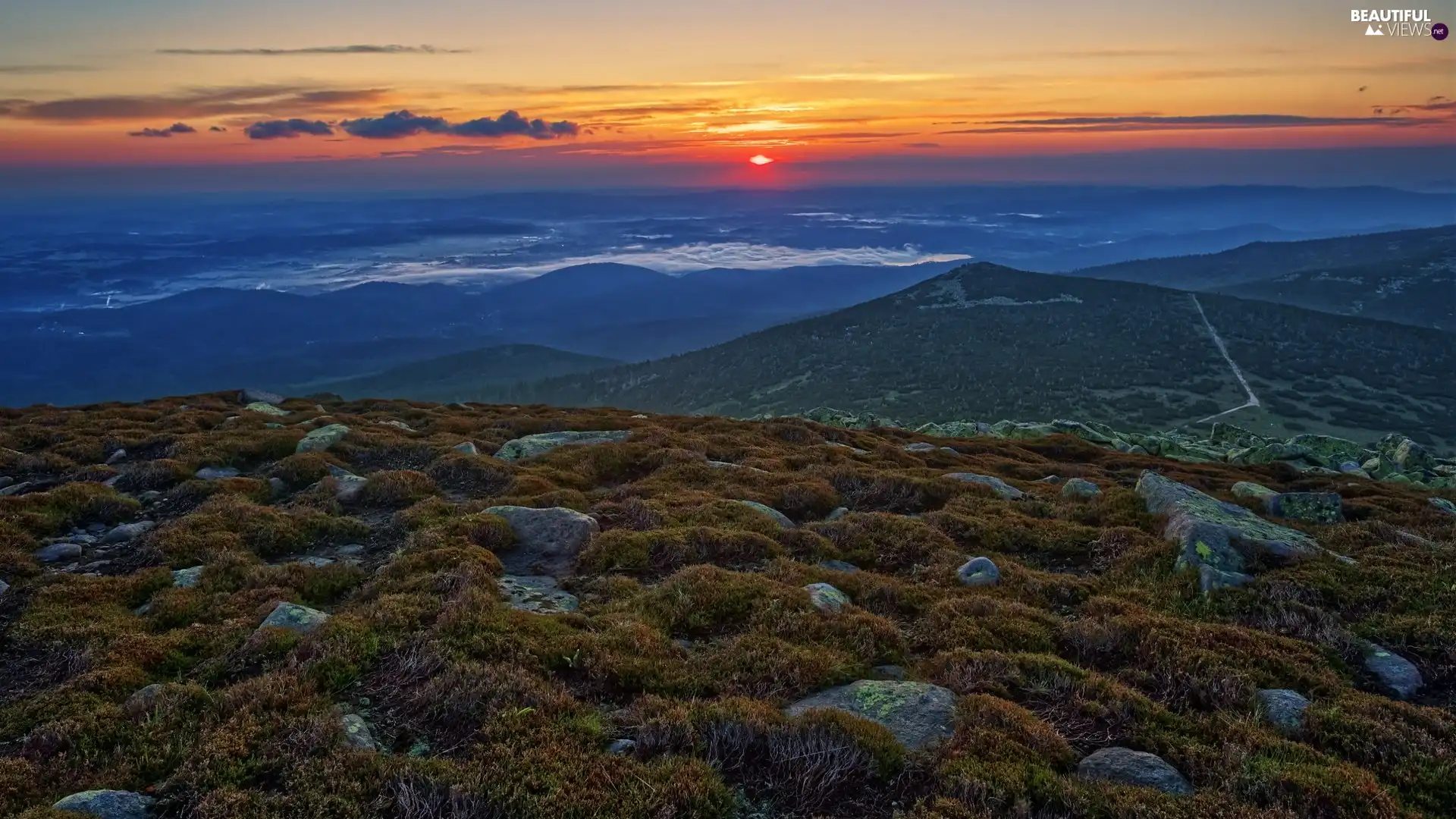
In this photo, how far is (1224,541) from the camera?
13562 millimetres

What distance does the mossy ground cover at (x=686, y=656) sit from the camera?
687cm

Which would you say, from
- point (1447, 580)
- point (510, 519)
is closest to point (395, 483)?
point (510, 519)

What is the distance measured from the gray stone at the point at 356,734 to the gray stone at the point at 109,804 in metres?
1.59

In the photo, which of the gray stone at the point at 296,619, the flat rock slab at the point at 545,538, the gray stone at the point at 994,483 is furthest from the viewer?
the gray stone at the point at 994,483

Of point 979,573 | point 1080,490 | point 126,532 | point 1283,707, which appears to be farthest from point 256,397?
point 1283,707

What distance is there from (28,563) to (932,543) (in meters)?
16.3

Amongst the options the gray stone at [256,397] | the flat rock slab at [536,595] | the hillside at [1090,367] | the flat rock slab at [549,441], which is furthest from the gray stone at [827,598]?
the hillside at [1090,367]

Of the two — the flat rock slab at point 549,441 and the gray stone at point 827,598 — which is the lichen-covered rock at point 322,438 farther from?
the gray stone at point 827,598

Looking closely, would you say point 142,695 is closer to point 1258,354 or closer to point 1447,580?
point 1447,580

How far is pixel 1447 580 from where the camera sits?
40.9 feet

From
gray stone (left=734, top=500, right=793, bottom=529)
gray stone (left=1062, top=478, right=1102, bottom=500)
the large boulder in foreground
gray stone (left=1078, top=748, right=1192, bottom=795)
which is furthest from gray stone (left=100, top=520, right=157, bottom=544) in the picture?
gray stone (left=1062, top=478, right=1102, bottom=500)

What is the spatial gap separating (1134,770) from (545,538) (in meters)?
10.5

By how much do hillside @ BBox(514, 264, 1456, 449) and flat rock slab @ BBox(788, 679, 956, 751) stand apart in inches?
→ 3983

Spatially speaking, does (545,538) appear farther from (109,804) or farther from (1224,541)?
(1224,541)
